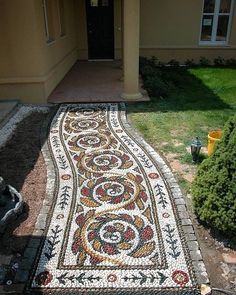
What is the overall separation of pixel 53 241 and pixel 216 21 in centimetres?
1098

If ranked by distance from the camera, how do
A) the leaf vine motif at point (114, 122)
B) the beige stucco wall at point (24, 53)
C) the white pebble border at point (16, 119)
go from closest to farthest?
the white pebble border at point (16, 119) < the leaf vine motif at point (114, 122) < the beige stucco wall at point (24, 53)

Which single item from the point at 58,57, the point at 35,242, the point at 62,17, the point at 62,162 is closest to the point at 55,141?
the point at 62,162

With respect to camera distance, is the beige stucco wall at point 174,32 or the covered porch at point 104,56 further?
the beige stucco wall at point 174,32

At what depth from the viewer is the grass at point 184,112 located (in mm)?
5420

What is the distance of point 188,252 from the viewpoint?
295cm

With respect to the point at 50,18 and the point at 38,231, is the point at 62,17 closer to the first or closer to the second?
the point at 50,18

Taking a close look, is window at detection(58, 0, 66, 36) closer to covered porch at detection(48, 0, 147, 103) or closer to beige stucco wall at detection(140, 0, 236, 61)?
covered porch at detection(48, 0, 147, 103)

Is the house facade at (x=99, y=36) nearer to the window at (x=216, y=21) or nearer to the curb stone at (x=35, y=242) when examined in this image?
the window at (x=216, y=21)

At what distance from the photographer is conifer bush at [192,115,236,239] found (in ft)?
9.80

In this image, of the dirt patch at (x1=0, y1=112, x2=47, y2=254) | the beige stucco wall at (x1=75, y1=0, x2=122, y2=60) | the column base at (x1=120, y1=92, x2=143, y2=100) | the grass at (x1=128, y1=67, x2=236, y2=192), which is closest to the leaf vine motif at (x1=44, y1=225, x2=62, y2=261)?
the dirt patch at (x1=0, y1=112, x2=47, y2=254)

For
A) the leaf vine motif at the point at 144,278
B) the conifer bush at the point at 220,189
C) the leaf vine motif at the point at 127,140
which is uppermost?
the conifer bush at the point at 220,189

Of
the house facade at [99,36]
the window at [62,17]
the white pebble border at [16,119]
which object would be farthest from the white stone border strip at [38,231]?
the window at [62,17]

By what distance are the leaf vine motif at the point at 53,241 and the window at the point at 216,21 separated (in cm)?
1067

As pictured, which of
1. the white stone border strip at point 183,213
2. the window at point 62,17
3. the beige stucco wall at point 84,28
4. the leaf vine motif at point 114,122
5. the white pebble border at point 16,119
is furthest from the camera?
the beige stucco wall at point 84,28
